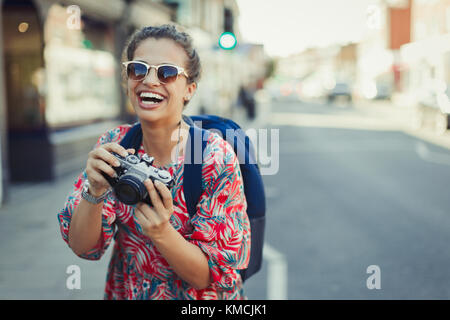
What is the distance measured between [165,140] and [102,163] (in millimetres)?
314

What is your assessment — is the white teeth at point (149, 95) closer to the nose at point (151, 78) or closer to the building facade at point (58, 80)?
the nose at point (151, 78)

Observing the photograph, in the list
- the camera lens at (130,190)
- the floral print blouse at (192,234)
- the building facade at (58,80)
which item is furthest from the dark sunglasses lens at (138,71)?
the building facade at (58,80)

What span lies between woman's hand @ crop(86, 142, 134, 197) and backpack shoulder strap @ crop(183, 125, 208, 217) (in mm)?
220

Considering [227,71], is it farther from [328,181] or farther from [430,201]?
[430,201]

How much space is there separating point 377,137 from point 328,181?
27.8 ft

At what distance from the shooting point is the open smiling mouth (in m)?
1.70

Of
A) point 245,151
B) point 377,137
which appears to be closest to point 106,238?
point 245,151

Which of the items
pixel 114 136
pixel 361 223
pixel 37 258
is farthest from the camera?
pixel 361 223

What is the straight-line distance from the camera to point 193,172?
1705 millimetres

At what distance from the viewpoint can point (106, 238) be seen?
1.84 metres

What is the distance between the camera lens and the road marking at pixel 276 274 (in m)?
4.43

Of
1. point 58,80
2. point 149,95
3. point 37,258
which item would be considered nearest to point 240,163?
point 149,95

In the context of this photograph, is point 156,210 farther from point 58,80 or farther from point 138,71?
point 58,80
